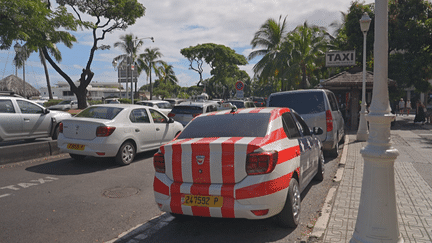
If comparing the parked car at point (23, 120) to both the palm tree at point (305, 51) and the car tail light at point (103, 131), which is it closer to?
the car tail light at point (103, 131)

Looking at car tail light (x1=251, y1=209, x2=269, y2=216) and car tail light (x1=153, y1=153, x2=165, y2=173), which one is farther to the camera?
car tail light (x1=153, y1=153, x2=165, y2=173)

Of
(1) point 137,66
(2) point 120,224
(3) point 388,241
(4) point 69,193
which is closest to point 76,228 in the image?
(2) point 120,224

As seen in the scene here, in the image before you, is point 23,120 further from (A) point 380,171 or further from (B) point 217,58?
(B) point 217,58

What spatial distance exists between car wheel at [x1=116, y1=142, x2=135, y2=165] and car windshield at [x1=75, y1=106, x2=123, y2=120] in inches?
31.8

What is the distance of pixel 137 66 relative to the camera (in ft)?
172

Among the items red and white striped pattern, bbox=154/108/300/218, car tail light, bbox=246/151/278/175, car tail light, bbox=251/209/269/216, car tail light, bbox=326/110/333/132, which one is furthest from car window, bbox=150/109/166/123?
car tail light, bbox=251/209/269/216

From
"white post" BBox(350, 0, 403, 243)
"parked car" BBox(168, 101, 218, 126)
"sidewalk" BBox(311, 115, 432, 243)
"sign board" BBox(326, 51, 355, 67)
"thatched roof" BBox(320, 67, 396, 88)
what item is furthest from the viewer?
"thatched roof" BBox(320, 67, 396, 88)

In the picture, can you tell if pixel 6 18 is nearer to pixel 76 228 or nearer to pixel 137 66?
pixel 76 228

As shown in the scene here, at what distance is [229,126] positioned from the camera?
450 cm

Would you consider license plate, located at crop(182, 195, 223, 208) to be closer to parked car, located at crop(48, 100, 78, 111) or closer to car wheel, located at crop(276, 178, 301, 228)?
car wheel, located at crop(276, 178, 301, 228)

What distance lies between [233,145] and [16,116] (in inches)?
353

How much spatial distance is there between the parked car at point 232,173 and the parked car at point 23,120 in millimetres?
7899

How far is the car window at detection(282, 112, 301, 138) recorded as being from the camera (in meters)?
4.76

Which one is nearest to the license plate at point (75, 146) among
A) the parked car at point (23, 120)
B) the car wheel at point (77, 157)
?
the car wheel at point (77, 157)
